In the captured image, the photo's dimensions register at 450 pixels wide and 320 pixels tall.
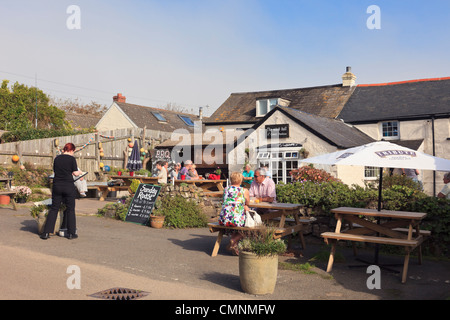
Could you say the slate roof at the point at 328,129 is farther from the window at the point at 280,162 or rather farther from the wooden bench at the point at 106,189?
the wooden bench at the point at 106,189

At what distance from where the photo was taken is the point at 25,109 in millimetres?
38562

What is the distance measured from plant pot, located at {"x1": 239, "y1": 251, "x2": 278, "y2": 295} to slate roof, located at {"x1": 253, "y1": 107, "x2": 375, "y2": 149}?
51.8 ft

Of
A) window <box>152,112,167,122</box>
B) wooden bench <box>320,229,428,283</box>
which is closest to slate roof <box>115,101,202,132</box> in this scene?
window <box>152,112,167,122</box>

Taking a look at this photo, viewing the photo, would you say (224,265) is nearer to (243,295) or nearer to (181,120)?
(243,295)

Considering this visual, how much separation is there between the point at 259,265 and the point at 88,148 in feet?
68.5

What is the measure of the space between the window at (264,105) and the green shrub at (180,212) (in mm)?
20054

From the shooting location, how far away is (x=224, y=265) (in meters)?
7.57

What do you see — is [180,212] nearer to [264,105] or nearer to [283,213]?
[283,213]

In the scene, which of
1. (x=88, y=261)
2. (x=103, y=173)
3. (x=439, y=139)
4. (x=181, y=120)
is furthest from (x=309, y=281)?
(x=181, y=120)

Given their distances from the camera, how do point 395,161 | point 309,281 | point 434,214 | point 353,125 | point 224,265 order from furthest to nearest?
point 353,125
point 434,214
point 224,265
point 395,161
point 309,281

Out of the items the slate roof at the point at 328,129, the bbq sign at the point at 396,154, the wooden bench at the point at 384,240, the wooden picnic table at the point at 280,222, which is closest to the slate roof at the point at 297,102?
the slate roof at the point at 328,129

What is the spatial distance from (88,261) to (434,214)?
21.0 ft

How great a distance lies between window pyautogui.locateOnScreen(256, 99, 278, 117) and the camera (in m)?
31.2

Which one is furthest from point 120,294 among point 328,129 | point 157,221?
point 328,129
